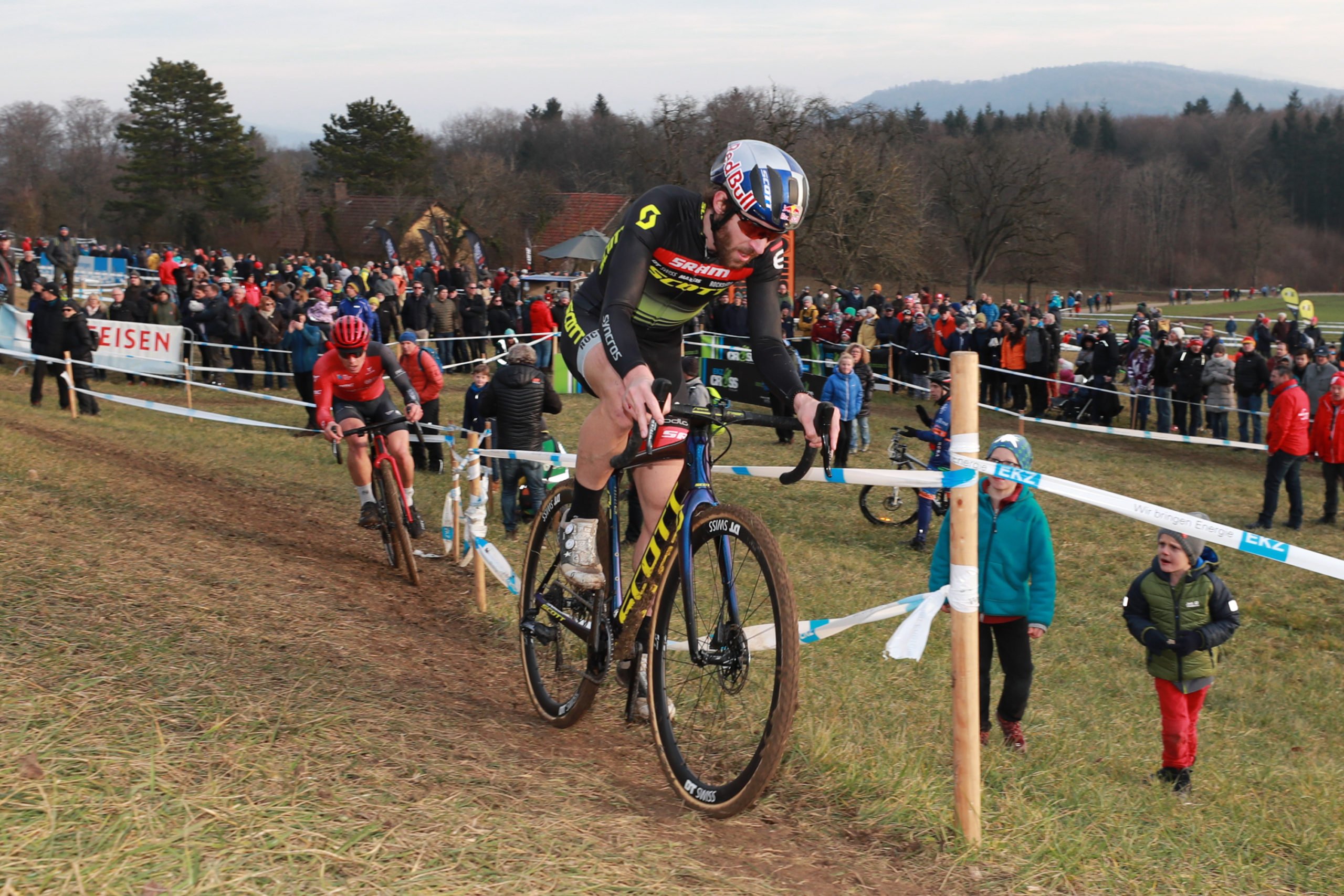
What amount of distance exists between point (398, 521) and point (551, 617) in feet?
13.5

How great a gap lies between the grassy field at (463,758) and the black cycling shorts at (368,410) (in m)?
1.30

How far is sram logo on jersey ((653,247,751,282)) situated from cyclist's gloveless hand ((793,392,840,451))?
748 millimetres

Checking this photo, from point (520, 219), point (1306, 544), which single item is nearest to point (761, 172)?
point (1306, 544)

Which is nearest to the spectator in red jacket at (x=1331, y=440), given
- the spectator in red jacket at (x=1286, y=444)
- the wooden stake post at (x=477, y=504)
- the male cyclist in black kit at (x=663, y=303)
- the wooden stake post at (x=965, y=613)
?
the spectator in red jacket at (x=1286, y=444)

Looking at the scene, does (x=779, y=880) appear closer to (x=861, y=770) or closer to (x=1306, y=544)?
(x=861, y=770)

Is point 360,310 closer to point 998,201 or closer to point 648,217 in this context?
point 648,217

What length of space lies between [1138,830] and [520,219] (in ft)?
236

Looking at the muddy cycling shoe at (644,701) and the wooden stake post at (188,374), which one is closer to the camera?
the muddy cycling shoe at (644,701)

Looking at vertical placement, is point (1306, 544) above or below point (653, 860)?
below

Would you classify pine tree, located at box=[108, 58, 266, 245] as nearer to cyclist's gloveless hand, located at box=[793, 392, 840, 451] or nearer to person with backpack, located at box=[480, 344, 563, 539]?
person with backpack, located at box=[480, 344, 563, 539]

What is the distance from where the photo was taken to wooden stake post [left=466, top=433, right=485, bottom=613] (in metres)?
8.02

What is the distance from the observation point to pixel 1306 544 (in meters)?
13.6

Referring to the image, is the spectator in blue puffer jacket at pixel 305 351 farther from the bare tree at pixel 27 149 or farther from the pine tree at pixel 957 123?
the pine tree at pixel 957 123

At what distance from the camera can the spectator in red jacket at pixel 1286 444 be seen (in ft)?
46.4
